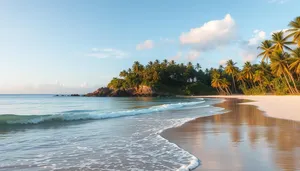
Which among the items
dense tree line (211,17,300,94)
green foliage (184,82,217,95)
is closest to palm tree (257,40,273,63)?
dense tree line (211,17,300,94)

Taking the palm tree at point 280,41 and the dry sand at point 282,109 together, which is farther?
the palm tree at point 280,41

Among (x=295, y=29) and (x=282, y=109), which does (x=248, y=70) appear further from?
(x=282, y=109)

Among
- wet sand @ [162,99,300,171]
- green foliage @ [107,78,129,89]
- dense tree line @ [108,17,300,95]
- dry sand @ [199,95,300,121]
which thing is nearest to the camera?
wet sand @ [162,99,300,171]

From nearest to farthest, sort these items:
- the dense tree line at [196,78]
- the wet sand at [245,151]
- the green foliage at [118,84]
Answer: the wet sand at [245,151] → the dense tree line at [196,78] → the green foliage at [118,84]

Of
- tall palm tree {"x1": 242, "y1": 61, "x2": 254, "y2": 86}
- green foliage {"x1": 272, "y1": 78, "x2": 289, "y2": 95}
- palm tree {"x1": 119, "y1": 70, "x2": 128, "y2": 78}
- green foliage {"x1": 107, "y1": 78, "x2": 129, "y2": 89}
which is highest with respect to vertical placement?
palm tree {"x1": 119, "y1": 70, "x2": 128, "y2": 78}

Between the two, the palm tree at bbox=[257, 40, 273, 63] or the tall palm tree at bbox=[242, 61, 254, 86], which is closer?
the palm tree at bbox=[257, 40, 273, 63]

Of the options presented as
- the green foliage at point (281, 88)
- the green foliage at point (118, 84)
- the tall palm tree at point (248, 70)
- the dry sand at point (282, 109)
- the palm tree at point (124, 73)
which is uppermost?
the palm tree at point (124, 73)

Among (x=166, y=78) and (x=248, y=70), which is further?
(x=166, y=78)

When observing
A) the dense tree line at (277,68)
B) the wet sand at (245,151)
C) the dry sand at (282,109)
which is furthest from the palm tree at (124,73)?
the wet sand at (245,151)

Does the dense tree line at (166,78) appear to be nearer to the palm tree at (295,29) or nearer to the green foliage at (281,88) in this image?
the green foliage at (281,88)

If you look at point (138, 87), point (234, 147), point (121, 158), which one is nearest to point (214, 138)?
point (234, 147)

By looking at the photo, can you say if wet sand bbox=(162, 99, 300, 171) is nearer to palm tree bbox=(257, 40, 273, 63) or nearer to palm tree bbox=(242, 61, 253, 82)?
palm tree bbox=(257, 40, 273, 63)

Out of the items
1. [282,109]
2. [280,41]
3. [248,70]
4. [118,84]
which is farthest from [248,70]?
[282,109]

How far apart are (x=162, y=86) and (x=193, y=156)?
101802mm
